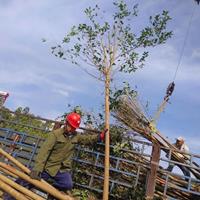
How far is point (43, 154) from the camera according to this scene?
620cm

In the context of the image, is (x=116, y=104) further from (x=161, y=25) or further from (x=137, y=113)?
(x=161, y=25)

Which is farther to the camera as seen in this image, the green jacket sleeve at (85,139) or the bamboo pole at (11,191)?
the green jacket sleeve at (85,139)

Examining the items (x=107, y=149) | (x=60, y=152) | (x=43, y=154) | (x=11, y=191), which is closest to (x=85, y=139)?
(x=60, y=152)

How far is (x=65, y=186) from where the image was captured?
6.69 meters

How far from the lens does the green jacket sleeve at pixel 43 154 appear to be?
600 centimetres

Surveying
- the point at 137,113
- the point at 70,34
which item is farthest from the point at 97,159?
the point at 70,34

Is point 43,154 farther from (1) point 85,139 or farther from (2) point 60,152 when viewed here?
(1) point 85,139

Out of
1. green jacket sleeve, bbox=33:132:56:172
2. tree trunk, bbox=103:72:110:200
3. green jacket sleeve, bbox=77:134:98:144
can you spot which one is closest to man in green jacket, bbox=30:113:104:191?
green jacket sleeve, bbox=33:132:56:172

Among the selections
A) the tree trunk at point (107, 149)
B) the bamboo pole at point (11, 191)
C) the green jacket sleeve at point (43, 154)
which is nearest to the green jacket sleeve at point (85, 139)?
the tree trunk at point (107, 149)

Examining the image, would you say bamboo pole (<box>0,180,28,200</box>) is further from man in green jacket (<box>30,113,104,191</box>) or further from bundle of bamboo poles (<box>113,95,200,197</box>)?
bundle of bamboo poles (<box>113,95,200,197</box>)

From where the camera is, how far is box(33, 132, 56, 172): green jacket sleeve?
6.00 metres

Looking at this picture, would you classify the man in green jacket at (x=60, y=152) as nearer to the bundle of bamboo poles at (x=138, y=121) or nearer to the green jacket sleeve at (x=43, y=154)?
the green jacket sleeve at (x=43, y=154)

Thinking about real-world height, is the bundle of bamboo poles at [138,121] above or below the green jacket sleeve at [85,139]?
above

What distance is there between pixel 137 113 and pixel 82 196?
2.32 m
